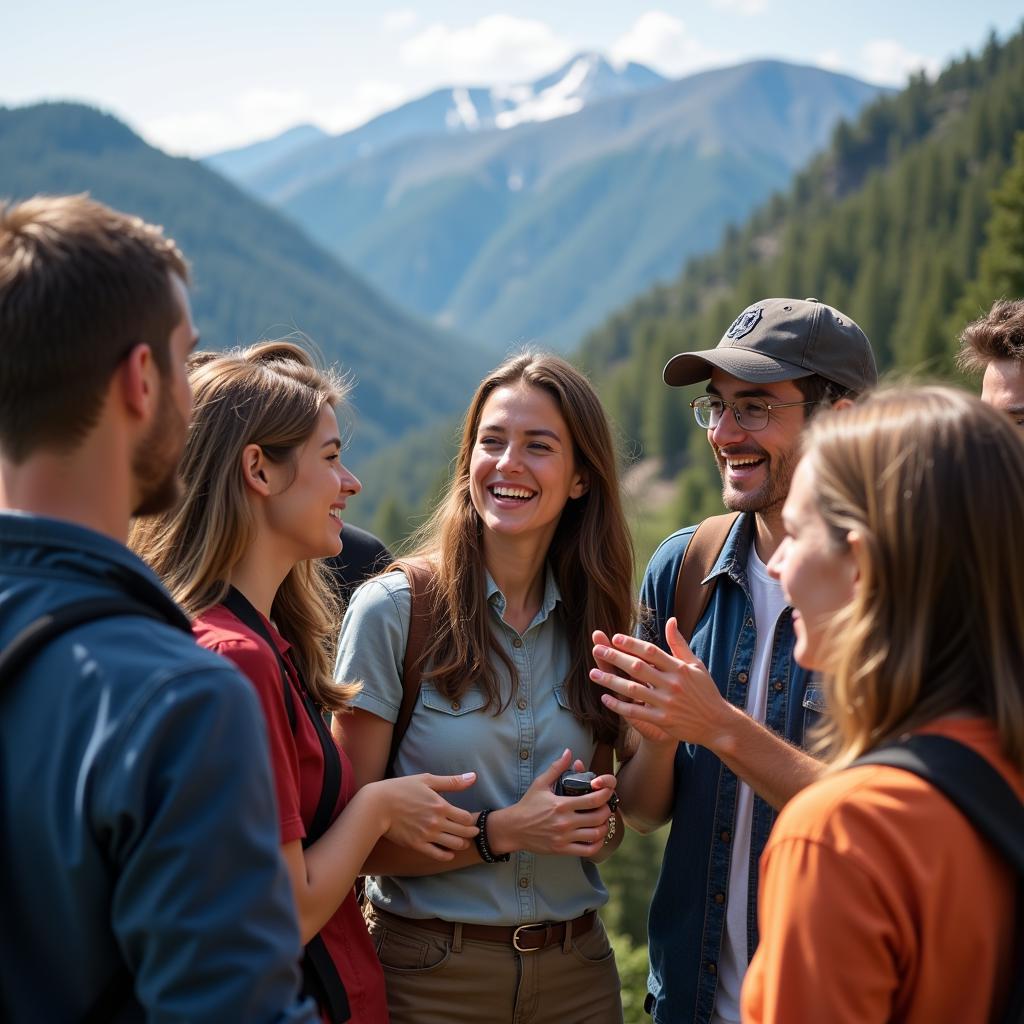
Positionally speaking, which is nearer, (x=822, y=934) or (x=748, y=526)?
(x=822, y=934)

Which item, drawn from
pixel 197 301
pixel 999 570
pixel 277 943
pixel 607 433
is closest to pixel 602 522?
pixel 607 433

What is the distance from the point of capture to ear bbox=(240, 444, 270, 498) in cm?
345

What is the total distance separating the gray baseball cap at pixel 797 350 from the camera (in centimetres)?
428

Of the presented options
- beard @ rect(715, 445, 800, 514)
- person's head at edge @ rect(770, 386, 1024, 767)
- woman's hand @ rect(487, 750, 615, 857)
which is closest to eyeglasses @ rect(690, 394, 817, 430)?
beard @ rect(715, 445, 800, 514)

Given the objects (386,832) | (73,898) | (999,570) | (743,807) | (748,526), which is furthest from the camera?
(748,526)

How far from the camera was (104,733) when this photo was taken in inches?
75.5

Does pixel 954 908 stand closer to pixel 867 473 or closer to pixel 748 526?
pixel 867 473

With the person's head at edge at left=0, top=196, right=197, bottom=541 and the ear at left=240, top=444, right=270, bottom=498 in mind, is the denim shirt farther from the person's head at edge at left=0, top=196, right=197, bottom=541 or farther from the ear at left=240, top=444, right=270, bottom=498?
the person's head at edge at left=0, top=196, right=197, bottom=541

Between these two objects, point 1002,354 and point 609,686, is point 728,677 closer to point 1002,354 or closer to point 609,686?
point 609,686

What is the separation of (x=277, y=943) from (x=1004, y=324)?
163 inches

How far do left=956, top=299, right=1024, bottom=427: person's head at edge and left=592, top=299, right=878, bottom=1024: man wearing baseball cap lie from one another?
82 cm

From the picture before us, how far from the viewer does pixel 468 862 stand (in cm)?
379

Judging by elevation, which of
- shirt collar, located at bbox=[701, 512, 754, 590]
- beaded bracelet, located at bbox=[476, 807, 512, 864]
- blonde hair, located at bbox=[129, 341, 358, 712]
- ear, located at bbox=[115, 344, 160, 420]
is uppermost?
ear, located at bbox=[115, 344, 160, 420]

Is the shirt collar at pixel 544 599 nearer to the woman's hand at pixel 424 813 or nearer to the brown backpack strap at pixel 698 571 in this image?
the brown backpack strap at pixel 698 571
